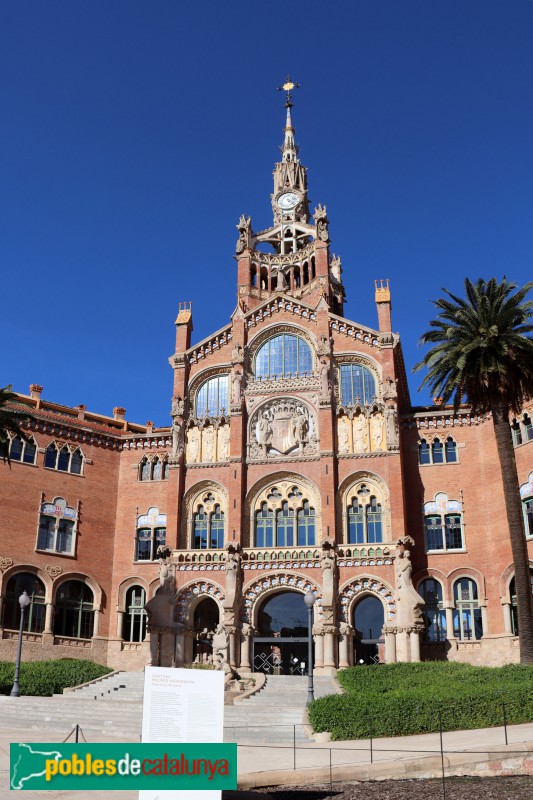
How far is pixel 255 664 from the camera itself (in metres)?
45.3

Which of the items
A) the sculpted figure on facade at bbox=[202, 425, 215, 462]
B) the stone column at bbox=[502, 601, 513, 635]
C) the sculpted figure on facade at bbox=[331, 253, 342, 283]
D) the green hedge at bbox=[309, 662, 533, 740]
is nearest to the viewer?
the green hedge at bbox=[309, 662, 533, 740]

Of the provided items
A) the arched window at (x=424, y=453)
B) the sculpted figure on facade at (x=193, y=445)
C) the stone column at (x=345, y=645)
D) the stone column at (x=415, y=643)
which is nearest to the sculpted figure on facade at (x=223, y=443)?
the sculpted figure on facade at (x=193, y=445)

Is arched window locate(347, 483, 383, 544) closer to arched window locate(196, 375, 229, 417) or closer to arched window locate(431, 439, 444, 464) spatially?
arched window locate(431, 439, 444, 464)

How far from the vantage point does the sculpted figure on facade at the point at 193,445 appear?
Answer: 167 ft

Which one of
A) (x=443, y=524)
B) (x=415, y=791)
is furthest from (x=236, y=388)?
(x=415, y=791)

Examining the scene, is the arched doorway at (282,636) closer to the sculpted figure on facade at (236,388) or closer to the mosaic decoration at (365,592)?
the mosaic decoration at (365,592)

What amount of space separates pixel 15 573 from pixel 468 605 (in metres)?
26.2

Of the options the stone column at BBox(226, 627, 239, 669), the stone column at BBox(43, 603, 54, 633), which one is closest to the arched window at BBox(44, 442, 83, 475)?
the stone column at BBox(43, 603, 54, 633)

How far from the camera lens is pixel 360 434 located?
48.8m

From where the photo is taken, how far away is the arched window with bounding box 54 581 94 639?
159 ft

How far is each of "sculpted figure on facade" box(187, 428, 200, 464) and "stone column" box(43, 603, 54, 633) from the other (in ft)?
38.9

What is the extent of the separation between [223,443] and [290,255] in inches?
698

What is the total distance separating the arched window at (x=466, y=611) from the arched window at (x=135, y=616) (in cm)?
1891

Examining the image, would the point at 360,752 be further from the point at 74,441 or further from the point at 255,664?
the point at 74,441
